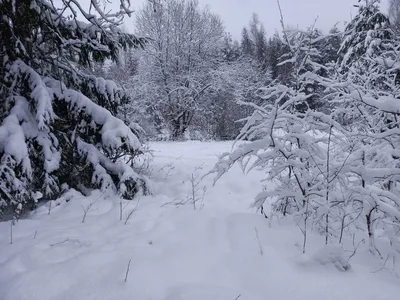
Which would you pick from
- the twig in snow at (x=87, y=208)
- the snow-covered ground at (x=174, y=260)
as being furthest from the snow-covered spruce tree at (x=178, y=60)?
the snow-covered ground at (x=174, y=260)

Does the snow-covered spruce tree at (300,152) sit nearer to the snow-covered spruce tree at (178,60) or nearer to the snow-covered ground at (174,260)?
the snow-covered ground at (174,260)

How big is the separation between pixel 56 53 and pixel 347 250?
4.45 m

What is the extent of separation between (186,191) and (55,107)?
7.12 feet

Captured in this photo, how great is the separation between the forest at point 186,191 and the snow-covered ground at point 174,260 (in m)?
0.01

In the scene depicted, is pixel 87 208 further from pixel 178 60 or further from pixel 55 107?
pixel 178 60

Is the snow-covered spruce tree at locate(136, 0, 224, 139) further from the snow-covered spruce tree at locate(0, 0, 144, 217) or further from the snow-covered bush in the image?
the snow-covered bush

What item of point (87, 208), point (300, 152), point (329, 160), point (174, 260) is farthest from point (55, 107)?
point (329, 160)

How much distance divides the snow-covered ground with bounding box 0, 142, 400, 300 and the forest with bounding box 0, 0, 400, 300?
0.01m

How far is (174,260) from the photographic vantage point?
6.96 feet

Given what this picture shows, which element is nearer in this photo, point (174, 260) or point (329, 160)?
point (174, 260)

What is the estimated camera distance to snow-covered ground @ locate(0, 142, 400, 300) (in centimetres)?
174

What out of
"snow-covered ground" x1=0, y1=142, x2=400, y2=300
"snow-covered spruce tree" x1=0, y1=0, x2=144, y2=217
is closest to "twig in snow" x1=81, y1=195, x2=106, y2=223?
"snow-covered ground" x1=0, y1=142, x2=400, y2=300

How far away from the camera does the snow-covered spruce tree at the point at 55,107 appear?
2990mm

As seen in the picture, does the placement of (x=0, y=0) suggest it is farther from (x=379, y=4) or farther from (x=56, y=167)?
(x=379, y=4)
